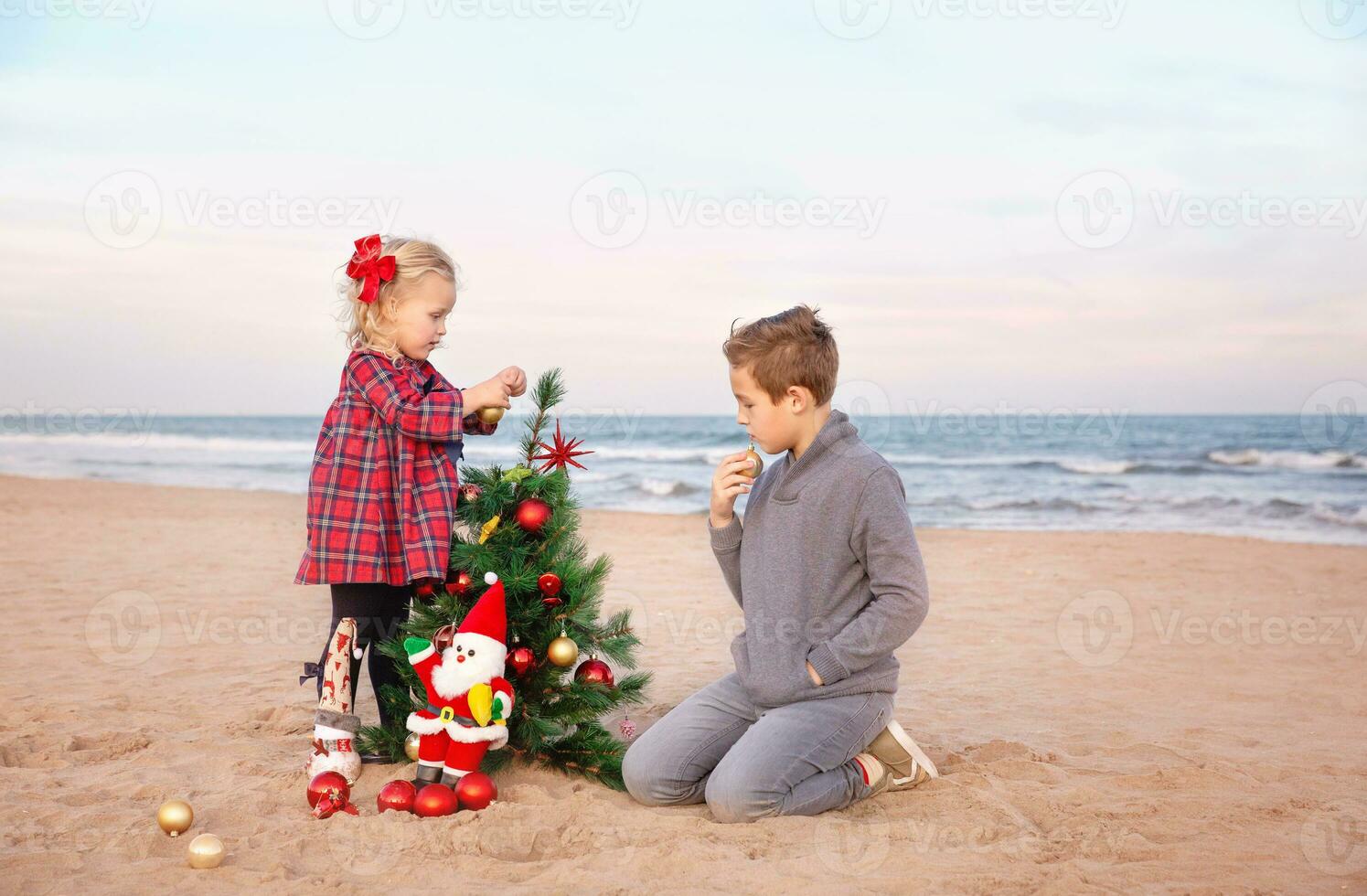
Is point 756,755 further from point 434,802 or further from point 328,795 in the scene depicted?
point 328,795

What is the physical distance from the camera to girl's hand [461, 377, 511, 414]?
11.9ft

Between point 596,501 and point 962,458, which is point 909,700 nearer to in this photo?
point 596,501

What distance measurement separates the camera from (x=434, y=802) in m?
3.22

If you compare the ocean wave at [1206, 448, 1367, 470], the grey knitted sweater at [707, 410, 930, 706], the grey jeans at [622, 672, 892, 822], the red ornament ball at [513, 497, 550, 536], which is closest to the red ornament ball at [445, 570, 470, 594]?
the red ornament ball at [513, 497, 550, 536]

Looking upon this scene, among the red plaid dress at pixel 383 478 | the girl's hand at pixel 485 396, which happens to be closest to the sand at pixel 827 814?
the red plaid dress at pixel 383 478

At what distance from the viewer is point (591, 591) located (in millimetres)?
3625

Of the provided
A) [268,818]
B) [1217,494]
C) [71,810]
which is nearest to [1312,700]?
[268,818]

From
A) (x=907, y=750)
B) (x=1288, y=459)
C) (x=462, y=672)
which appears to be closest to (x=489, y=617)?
(x=462, y=672)

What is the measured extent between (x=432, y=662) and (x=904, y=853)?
162cm

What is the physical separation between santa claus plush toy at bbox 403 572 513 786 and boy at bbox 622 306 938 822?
1.95 ft

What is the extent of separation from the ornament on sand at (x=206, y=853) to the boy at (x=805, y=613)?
135cm

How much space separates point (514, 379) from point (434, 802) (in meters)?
1.47

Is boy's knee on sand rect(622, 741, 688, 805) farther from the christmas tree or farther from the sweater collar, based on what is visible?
the sweater collar

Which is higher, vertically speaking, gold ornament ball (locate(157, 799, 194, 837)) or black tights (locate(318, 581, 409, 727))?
black tights (locate(318, 581, 409, 727))
